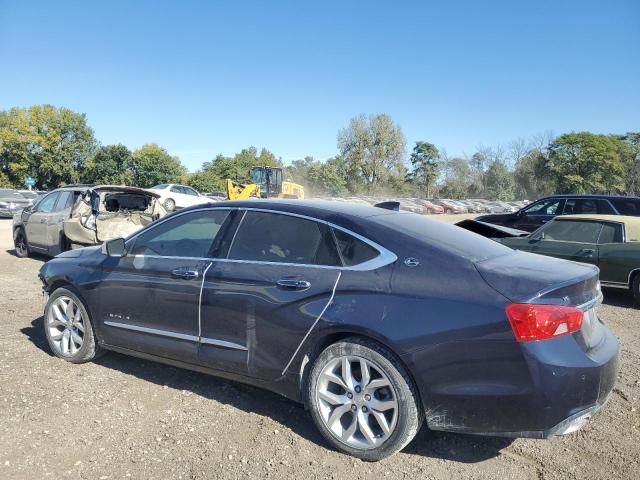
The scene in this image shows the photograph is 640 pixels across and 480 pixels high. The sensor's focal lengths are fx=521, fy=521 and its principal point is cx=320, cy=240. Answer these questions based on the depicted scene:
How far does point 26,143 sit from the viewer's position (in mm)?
60969

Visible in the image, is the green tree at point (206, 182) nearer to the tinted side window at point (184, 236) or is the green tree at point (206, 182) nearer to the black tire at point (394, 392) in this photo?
the tinted side window at point (184, 236)

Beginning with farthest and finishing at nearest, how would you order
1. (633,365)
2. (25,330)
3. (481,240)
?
(25,330) < (633,365) < (481,240)

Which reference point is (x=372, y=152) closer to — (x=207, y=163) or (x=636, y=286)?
(x=207, y=163)

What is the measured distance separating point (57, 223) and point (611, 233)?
9.91 m

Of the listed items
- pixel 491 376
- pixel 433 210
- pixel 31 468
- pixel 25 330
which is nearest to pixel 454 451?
pixel 491 376

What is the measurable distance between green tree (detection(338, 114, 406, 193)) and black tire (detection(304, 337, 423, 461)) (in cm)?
8519

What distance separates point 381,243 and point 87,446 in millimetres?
2237

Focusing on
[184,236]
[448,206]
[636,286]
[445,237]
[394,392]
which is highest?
[445,237]

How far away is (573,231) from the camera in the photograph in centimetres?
823

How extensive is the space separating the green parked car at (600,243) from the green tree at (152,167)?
5936 centimetres

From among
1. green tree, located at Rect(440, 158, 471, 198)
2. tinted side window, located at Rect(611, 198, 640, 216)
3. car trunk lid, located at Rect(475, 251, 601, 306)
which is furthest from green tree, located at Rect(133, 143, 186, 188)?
car trunk lid, located at Rect(475, 251, 601, 306)

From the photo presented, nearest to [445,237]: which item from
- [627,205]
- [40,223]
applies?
[627,205]

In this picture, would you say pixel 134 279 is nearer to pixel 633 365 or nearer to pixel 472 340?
pixel 472 340

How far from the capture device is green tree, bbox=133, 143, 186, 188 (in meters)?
62.8
